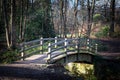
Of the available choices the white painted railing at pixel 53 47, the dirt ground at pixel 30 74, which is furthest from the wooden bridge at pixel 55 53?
the dirt ground at pixel 30 74

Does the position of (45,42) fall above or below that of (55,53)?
below

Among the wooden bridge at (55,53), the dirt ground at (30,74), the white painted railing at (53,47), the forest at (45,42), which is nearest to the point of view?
the dirt ground at (30,74)

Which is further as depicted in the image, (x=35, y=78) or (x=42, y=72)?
(x=42, y=72)

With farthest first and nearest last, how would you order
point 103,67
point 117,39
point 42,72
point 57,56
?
point 117,39
point 57,56
point 103,67
point 42,72

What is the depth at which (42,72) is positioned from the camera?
13.3 metres

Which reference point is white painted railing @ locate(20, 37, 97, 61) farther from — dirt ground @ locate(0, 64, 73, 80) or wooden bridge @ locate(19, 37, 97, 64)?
dirt ground @ locate(0, 64, 73, 80)

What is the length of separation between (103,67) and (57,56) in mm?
4196

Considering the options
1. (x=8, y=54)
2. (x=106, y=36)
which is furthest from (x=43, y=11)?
(x=8, y=54)

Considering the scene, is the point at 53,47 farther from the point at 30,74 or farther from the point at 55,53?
the point at 30,74

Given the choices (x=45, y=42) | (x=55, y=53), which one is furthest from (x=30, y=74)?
(x=45, y=42)

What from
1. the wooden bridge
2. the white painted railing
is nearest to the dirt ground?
the wooden bridge

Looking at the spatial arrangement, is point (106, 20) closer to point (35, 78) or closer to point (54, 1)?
point (54, 1)

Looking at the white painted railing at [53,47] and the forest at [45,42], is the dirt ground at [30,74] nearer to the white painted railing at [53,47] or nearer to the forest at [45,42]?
the forest at [45,42]

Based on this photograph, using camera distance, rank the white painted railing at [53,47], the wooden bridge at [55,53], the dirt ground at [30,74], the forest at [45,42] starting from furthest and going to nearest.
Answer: the white painted railing at [53,47] < the wooden bridge at [55,53] < the forest at [45,42] < the dirt ground at [30,74]
